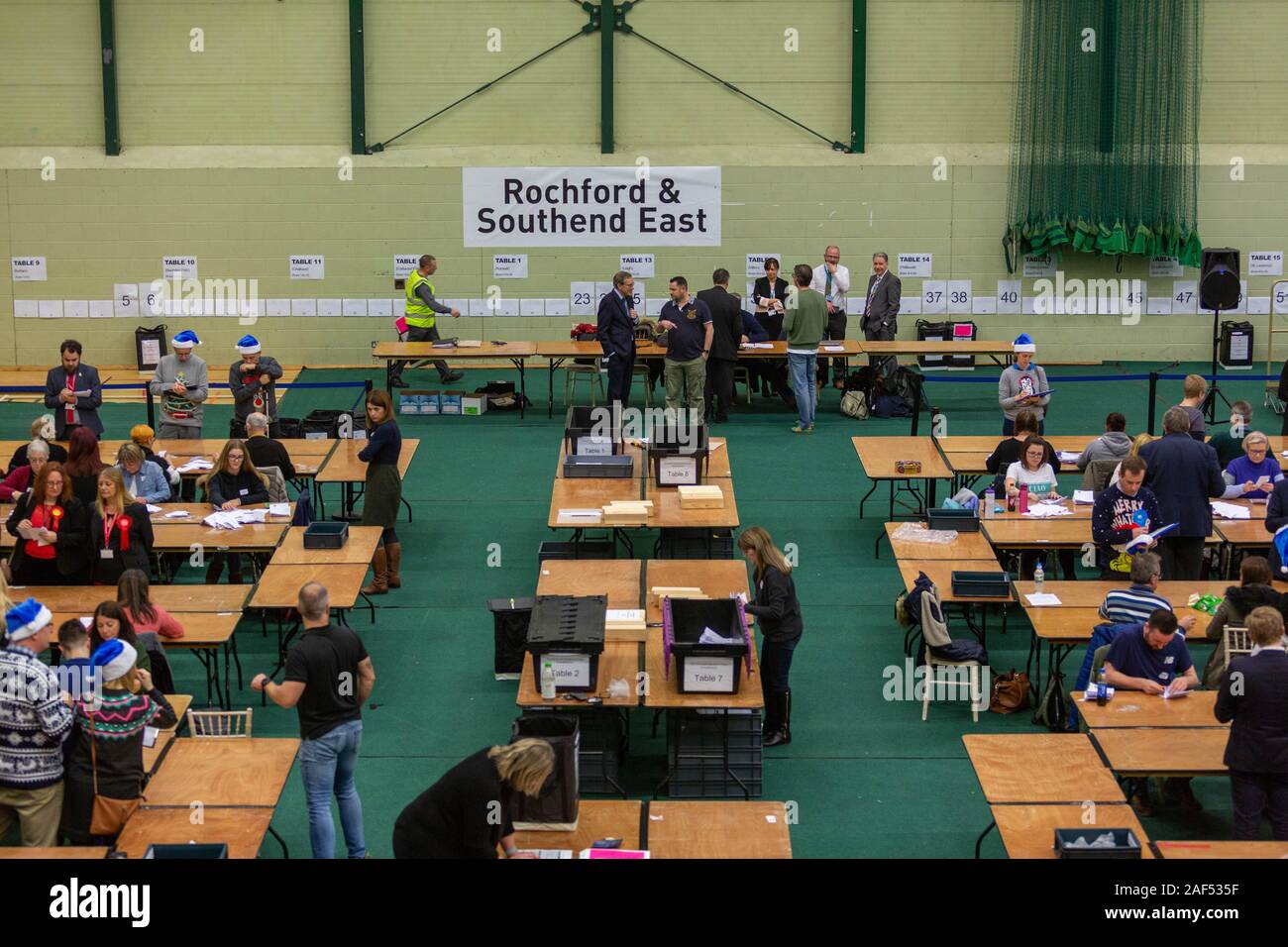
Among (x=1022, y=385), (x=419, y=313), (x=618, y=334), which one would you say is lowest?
(x=1022, y=385)

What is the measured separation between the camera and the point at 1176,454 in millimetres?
10969

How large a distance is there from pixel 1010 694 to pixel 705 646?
8.66ft

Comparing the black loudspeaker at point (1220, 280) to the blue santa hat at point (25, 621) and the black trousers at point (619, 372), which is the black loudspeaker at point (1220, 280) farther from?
the blue santa hat at point (25, 621)

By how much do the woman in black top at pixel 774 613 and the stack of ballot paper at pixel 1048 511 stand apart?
129 inches

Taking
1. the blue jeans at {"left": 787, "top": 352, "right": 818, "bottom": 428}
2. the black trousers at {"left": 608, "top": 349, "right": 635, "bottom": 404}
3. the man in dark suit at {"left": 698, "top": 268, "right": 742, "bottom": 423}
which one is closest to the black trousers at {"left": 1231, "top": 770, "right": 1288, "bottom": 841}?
the blue jeans at {"left": 787, "top": 352, "right": 818, "bottom": 428}

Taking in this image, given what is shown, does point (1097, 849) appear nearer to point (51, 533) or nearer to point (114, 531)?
point (114, 531)

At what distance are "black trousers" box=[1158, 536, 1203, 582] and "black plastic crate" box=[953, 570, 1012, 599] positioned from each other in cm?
134

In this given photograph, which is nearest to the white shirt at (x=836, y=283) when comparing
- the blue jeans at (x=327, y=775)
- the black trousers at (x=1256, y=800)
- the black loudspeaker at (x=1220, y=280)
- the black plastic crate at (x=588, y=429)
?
the black loudspeaker at (x=1220, y=280)

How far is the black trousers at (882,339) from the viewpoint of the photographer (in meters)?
19.5

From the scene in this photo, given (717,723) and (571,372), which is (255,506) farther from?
(571,372)

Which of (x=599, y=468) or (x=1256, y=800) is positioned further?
(x=599, y=468)

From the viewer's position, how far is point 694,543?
12.6 metres

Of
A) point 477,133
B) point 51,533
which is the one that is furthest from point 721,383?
point 51,533

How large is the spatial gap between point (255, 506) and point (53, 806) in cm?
488
